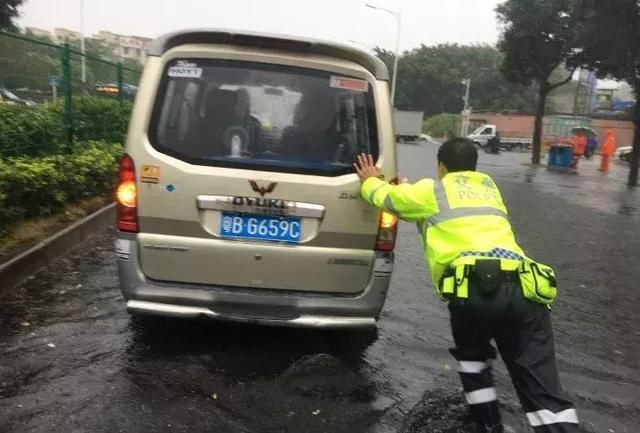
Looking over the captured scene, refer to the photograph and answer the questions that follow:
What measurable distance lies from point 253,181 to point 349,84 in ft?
2.64

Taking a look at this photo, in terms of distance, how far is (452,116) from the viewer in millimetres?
68312

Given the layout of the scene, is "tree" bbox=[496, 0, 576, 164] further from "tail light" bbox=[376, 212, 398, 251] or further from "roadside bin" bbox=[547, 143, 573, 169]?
"tail light" bbox=[376, 212, 398, 251]

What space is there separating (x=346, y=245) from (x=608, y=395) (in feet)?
6.30

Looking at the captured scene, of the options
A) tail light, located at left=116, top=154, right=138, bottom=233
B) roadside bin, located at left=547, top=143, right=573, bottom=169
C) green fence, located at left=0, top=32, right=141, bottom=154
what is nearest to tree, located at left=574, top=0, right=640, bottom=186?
roadside bin, located at left=547, top=143, right=573, bottom=169

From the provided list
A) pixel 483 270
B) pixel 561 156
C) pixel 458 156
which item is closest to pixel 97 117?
pixel 458 156

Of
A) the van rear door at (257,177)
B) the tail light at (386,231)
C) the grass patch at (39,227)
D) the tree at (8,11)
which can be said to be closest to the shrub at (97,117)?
the grass patch at (39,227)

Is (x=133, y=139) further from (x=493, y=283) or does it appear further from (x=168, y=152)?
(x=493, y=283)

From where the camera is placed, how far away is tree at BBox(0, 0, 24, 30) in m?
22.8

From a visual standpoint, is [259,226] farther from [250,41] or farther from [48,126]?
[48,126]

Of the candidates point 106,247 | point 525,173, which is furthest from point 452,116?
point 106,247

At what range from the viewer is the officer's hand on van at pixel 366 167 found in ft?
12.0

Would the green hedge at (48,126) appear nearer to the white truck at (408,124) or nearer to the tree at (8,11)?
the tree at (8,11)

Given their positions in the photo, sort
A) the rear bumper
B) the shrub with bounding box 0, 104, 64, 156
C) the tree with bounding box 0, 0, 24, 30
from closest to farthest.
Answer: the rear bumper
the shrub with bounding box 0, 104, 64, 156
the tree with bounding box 0, 0, 24, 30

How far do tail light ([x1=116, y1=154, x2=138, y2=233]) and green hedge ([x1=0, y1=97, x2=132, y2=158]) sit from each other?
3166mm
